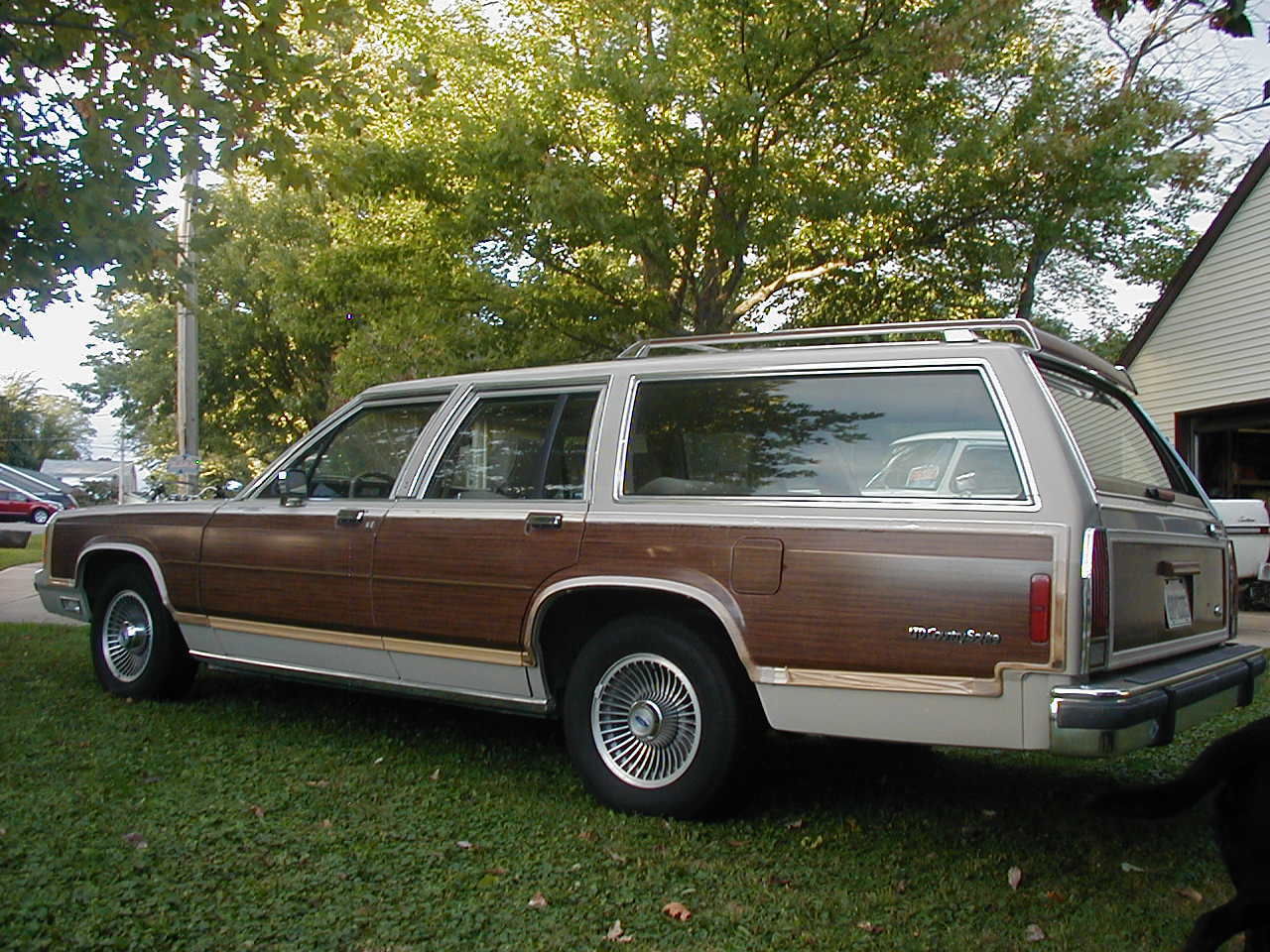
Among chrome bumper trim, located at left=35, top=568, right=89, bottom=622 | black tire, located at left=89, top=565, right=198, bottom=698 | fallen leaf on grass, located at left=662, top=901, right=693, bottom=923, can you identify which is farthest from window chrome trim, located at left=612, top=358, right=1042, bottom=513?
chrome bumper trim, located at left=35, top=568, right=89, bottom=622

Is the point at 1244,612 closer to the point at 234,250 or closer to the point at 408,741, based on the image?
the point at 408,741

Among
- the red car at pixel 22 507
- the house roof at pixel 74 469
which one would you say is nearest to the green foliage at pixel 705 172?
the red car at pixel 22 507

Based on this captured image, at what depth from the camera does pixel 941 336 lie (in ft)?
16.0

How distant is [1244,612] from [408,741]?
11.4 m

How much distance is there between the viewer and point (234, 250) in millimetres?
29328

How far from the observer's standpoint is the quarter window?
5164 millimetres

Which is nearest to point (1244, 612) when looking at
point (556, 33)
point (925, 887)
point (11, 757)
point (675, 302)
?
point (675, 302)

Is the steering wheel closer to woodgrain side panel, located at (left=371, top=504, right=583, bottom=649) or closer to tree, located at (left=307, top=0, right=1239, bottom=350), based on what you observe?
woodgrain side panel, located at (left=371, top=504, right=583, bottom=649)

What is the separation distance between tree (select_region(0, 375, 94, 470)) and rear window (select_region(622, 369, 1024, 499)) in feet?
237

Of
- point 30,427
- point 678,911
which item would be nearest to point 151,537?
point 678,911

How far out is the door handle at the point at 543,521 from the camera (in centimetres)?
491

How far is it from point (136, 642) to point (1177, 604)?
207 inches

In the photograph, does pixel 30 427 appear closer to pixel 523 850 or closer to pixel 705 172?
pixel 705 172

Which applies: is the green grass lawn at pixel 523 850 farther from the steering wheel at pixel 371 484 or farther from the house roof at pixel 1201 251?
the house roof at pixel 1201 251
